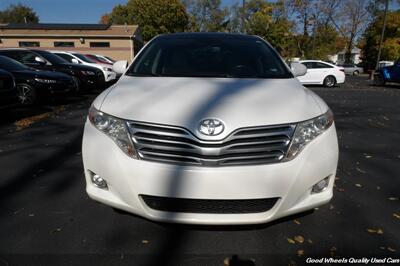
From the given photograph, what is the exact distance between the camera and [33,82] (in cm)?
884

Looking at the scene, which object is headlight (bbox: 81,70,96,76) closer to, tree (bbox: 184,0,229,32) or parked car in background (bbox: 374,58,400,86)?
parked car in background (bbox: 374,58,400,86)

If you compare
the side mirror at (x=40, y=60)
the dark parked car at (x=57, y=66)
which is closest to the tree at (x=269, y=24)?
the dark parked car at (x=57, y=66)

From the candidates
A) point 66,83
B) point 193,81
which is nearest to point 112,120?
point 193,81

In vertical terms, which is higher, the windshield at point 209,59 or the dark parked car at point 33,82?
the windshield at point 209,59

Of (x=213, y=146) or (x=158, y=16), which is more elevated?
(x=213, y=146)

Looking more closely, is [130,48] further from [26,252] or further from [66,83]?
[26,252]

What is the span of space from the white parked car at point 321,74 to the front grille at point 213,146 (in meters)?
17.0

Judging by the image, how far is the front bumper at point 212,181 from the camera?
2.29 m

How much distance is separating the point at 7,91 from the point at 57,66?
5.13 metres

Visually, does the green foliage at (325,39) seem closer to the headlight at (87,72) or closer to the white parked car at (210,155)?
the headlight at (87,72)

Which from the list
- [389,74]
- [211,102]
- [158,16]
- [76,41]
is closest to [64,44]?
[76,41]

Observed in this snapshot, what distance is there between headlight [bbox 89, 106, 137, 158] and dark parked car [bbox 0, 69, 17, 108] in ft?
16.6

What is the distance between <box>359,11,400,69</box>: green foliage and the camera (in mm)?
41656

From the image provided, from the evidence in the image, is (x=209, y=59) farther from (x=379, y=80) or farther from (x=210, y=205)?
(x=379, y=80)
